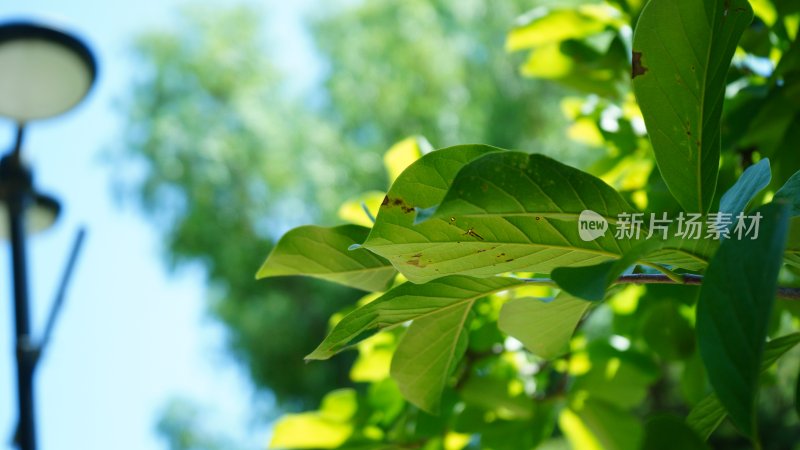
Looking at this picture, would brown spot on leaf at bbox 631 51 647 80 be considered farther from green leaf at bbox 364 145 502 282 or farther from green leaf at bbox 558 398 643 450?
green leaf at bbox 558 398 643 450

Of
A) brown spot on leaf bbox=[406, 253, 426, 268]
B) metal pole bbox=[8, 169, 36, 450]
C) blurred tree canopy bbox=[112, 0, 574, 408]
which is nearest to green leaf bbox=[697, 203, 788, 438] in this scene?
brown spot on leaf bbox=[406, 253, 426, 268]

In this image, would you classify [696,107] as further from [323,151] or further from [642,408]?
[323,151]

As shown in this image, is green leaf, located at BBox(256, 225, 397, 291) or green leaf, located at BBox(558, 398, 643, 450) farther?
green leaf, located at BBox(558, 398, 643, 450)

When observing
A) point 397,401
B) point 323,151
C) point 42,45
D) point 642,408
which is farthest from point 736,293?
point 323,151

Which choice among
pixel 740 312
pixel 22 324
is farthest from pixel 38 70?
pixel 740 312

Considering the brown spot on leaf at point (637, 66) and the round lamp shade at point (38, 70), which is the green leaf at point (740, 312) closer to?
the brown spot on leaf at point (637, 66)

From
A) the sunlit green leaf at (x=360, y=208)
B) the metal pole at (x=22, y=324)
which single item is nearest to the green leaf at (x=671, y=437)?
the sunlit green leaf at (x=360, y=208)
